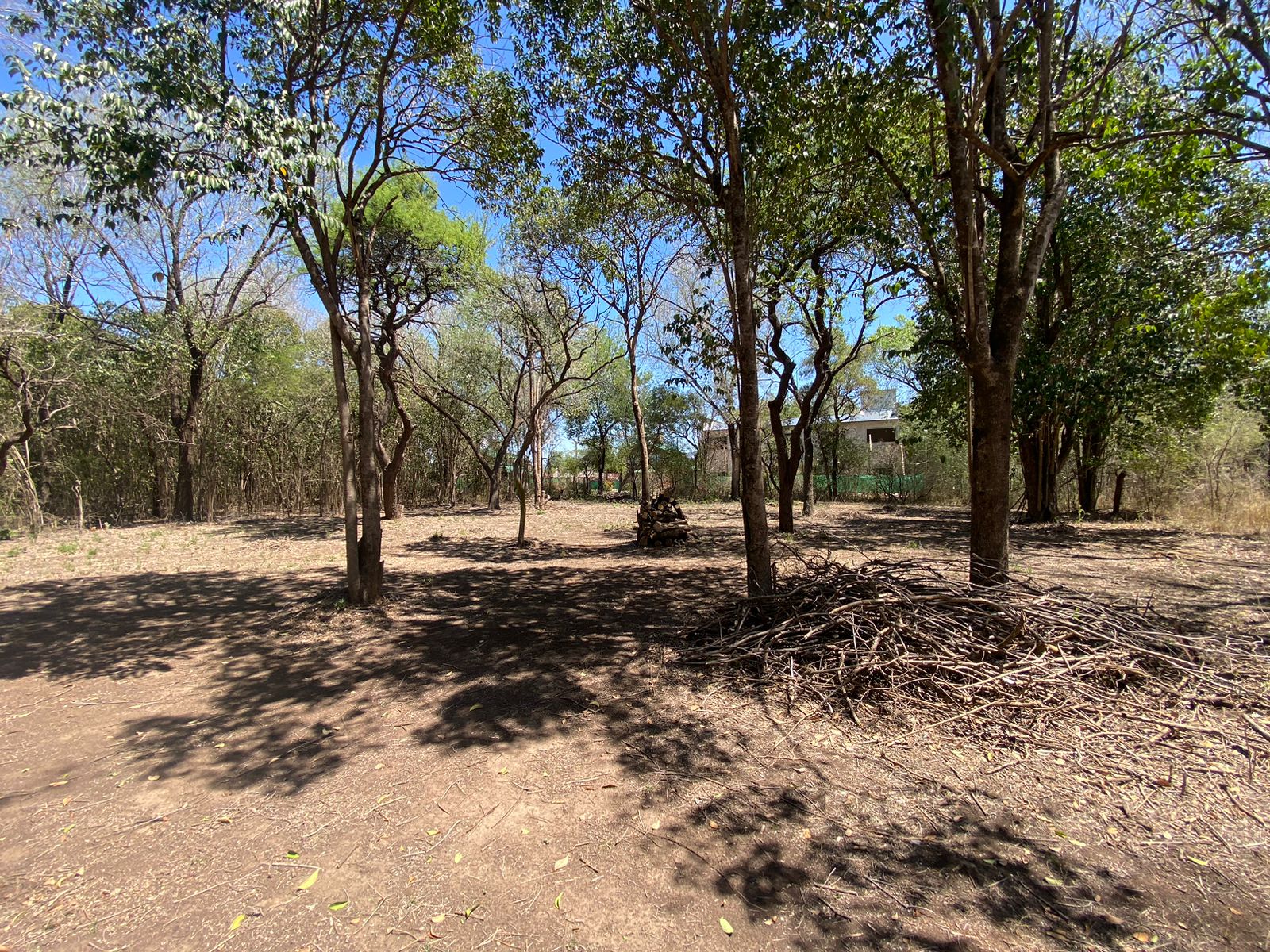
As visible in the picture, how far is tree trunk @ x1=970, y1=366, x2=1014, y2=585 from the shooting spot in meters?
4.52

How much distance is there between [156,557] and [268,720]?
8019 mm

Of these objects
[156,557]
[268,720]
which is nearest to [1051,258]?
[268,720]

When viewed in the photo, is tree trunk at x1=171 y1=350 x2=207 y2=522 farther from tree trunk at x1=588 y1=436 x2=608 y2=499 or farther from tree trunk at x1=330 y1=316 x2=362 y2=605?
tree trunk at x1=588 y1=436 x2=608 y2=499

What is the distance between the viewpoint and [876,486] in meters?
25.4

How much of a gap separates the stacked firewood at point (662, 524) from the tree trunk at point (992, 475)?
6524 millimetres

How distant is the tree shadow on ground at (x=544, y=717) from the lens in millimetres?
2100

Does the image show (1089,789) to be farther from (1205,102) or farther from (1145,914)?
(1205,102)

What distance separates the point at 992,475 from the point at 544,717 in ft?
13.0

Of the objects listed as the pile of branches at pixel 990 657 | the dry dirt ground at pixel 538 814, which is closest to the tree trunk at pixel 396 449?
the dry dirt ground at pixel 538 814

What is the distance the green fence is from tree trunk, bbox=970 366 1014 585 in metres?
20.3

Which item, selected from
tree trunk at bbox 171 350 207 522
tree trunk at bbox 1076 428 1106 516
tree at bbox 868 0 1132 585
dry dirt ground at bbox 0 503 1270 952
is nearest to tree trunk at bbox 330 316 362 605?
dry dirt ground at bbox 0 503 1270 952

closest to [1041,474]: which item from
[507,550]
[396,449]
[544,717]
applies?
[507,550]

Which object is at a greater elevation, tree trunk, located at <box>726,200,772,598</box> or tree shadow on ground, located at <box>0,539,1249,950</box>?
tree trunk, located at <box>726,200,772,598</box>

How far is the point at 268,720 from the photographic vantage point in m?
3.60
